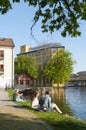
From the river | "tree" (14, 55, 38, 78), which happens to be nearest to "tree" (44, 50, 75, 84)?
"tree" (14, 55, 38, 78)

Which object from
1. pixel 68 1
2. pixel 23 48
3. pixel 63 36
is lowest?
pixel 63 36

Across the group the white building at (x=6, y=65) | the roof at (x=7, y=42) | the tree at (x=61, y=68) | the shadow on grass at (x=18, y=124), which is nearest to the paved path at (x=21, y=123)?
the shadow on grass at (x=18, y=124)

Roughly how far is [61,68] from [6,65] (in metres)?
35.9

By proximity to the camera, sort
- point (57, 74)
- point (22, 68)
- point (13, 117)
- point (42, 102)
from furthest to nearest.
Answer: point (22, 68) < point (57, 74) < point (42, 102) < point (13, 117)

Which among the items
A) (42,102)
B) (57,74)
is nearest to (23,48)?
(57,74)

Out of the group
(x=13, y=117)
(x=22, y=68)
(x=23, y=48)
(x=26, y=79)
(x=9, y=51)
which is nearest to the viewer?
(x=13, y=117)

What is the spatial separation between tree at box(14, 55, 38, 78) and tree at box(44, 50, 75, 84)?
807 cm

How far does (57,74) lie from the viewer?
352 ft

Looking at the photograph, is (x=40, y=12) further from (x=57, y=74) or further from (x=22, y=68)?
(x=22, y=68)

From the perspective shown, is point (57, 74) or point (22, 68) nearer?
point (57, 74)

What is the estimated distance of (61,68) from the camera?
10844 cm

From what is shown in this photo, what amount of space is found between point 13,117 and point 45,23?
604 centimetres

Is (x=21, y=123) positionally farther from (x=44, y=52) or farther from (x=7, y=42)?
(x=44, y=52)

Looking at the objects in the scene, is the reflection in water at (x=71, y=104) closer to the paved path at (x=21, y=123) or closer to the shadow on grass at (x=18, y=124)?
the paved path at (x=21, y=123)
